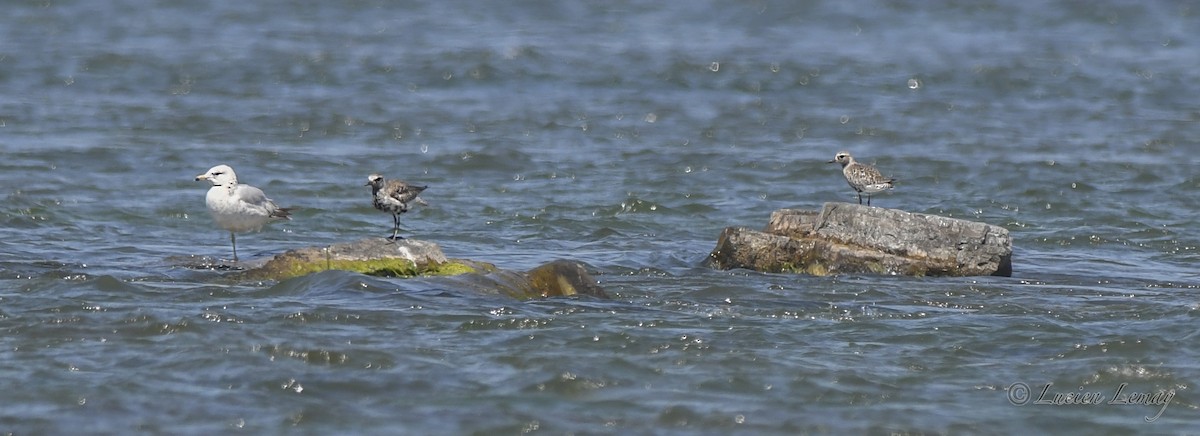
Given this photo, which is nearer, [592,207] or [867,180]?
[867,180]

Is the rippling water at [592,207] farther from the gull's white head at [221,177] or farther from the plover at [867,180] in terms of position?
the plover at [867,180]

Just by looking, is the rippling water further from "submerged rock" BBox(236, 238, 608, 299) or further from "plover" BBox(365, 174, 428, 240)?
"plover" BBox(365, 174, 428, 240)

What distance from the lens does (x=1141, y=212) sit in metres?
14.4

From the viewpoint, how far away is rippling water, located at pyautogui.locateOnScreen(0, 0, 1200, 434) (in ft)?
24.7

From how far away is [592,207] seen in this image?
1456cm

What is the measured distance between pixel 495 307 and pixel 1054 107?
14.4 meters

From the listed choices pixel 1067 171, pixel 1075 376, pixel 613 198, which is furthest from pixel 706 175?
pixel 1075 376

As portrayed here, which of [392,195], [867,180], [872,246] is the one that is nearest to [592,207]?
[867,180]

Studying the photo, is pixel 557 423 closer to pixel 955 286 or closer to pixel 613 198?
pixel 955 286

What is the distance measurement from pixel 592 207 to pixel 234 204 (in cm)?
427

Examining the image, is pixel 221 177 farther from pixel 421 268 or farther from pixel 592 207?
pixel 592 207

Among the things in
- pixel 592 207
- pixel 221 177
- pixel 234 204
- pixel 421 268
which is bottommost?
pixel 592 207

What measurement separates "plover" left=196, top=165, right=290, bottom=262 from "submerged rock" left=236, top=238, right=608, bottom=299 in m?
1.02

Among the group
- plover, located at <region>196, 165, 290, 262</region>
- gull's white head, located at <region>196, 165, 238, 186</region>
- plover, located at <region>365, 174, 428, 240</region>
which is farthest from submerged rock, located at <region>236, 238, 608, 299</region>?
plover, located at <region>365, 174, 428, 240</region>
